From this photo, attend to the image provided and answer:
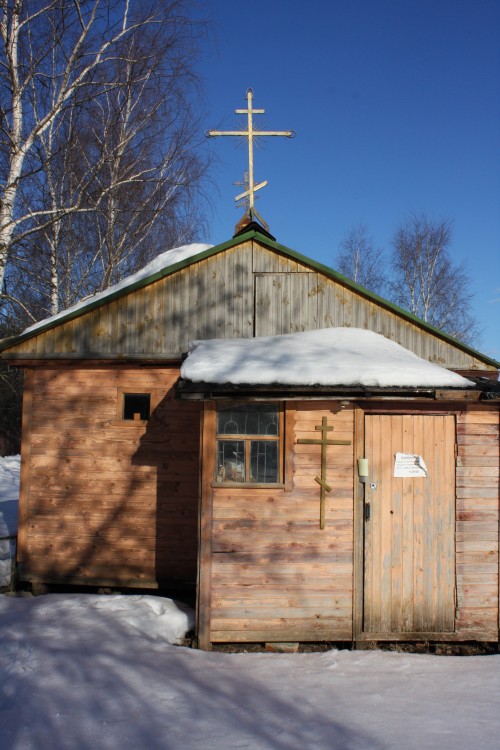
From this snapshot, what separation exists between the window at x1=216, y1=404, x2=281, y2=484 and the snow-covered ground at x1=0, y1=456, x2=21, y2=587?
12.1ft

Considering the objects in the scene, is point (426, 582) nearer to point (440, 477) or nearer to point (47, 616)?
point (440, 477)

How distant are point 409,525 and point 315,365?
207cm

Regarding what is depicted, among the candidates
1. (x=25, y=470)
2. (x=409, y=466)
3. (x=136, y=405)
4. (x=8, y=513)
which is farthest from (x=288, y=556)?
(x=8, y=513)

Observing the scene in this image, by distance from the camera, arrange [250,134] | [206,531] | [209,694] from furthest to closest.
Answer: [250,134], [206,531], [209,694]

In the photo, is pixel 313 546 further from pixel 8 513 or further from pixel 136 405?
pixel 8 513

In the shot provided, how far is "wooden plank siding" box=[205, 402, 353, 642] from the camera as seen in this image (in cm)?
589

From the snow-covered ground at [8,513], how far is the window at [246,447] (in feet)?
12.1

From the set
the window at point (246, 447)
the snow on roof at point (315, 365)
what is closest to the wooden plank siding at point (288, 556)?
the window at point (246, 447)

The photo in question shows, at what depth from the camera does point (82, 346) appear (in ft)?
25.3

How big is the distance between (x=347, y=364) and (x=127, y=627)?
3694mm

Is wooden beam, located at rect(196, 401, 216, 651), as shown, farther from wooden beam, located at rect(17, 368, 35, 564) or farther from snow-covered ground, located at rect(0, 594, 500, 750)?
wooden beam, located at rect(17, 368, 35, 564)

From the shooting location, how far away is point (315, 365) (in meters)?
6.04

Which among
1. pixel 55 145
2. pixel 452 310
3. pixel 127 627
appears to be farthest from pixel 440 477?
pixel 452 310

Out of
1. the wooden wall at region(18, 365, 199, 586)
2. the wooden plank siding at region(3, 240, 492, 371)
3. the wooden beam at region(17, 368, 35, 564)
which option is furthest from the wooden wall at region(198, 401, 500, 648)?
the wooden beam at region(17, 368, 35, 564)
